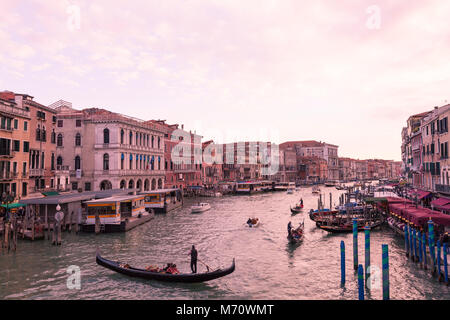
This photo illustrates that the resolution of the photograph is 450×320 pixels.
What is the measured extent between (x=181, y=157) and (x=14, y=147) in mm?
38464

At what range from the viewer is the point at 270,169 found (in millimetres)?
116500

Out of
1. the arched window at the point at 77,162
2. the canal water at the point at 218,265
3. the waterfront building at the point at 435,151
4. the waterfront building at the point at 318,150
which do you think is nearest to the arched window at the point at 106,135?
the arched window at the point at 77,162

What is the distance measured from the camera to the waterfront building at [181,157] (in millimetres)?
62094

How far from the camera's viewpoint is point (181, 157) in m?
66.6

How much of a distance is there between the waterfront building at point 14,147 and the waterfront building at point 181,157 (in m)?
26.2

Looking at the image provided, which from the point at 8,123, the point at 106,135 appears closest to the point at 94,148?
the point at 106,135

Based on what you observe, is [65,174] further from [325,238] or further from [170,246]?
[325,238]

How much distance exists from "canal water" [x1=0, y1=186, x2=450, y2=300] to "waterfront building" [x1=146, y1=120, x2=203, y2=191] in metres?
35.1

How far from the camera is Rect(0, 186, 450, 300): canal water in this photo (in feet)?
44.1

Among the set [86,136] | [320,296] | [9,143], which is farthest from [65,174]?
[320,296]

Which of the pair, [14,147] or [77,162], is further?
[77,162]

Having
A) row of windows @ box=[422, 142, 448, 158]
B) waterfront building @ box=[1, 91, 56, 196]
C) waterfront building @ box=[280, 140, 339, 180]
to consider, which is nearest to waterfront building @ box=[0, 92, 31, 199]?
waterfront building @ box=[1, 91, 56, 196]

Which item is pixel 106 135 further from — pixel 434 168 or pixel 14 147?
pixel 434 168
